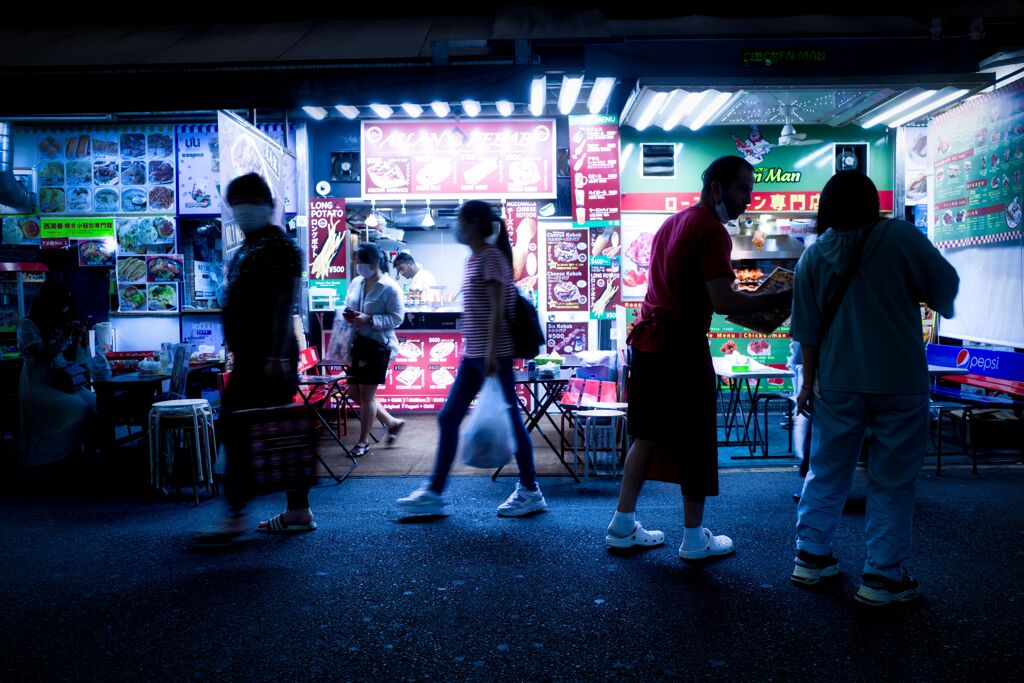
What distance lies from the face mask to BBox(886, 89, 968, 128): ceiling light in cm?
763

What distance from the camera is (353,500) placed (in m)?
5.22

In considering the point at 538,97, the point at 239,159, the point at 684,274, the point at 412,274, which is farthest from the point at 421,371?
the point at 684,274

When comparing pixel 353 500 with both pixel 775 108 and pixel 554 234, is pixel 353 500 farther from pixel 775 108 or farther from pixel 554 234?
pixel 775 108

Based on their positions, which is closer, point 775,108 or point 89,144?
point 775,108

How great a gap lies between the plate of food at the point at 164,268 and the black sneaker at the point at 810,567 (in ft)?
30.1

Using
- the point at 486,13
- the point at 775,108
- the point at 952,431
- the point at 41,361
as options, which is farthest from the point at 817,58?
the point at 41,361

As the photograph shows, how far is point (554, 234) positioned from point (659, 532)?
5.75 m

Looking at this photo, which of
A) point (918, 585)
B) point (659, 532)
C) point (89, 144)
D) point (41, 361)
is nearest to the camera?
point (918, 585)

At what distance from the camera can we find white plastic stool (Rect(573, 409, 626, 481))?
570 cm

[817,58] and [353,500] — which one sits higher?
[817,58]

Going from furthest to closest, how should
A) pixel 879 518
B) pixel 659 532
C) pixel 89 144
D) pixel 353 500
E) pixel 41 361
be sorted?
1. pixel 89 144
2. pixel 41 361
3. pixel 353 500
4. pixel 659 532
5. pixel 879 518

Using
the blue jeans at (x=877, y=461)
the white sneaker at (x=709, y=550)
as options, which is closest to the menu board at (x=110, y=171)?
the white sneaker at (x=709, y=550)

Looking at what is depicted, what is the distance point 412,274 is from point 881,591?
711cm

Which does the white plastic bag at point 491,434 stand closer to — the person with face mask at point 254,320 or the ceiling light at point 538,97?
the person with face mask at point 254,320
